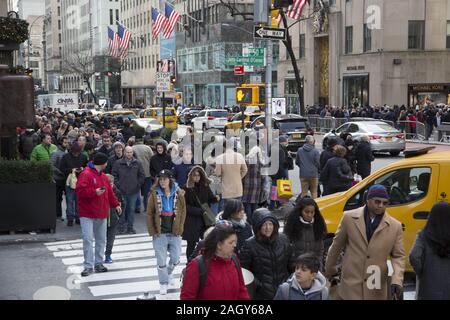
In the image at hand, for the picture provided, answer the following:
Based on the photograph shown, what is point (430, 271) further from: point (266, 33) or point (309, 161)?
point (309, 161)

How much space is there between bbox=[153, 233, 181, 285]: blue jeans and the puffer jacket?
298 cm

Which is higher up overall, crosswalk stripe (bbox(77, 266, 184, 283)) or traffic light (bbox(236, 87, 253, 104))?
traffic light (bbox(236, 87, 253, 104))

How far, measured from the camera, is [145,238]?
13602mm

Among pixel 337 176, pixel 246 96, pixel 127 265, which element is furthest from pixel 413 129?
pixel 127 265

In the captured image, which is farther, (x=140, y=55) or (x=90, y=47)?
(x=90, y=47)

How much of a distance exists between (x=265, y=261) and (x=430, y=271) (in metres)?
1.48

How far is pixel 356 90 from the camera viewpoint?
52000 millimetres

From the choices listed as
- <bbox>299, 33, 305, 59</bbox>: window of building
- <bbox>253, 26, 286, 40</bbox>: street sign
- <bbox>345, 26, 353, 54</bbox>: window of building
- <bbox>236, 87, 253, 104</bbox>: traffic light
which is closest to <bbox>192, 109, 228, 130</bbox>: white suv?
<bbox>345, 26, 353, 54</bbox>: window of building

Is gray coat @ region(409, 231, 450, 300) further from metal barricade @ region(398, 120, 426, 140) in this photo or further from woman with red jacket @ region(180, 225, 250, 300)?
metal barricade @ region(398, 120, 426, 140)

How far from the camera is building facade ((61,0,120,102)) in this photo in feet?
325

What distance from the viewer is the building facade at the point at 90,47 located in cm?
9906

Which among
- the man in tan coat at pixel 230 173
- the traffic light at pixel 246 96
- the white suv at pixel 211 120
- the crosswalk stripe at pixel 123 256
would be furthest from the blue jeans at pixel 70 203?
the white suv at pixel 211 120

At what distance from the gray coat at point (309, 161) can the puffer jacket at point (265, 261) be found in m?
8.83

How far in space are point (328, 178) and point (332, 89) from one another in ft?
137
